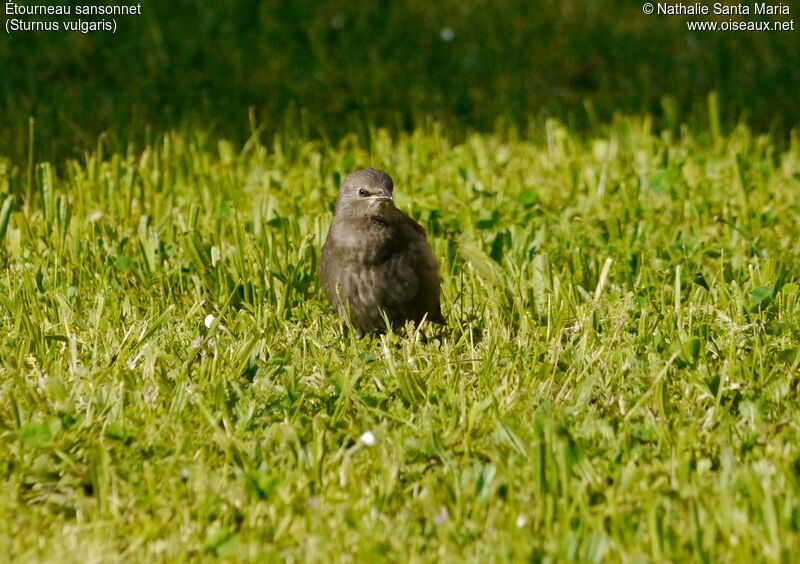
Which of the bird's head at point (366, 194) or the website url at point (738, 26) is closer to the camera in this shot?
the bird's head at point (366, 194)

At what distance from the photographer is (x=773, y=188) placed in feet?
22.6

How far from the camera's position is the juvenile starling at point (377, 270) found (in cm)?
516

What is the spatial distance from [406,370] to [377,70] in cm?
430

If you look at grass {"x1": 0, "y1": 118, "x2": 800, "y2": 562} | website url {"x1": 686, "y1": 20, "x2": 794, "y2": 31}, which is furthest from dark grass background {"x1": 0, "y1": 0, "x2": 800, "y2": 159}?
grass {"x1": 0, "y1": 118, "x2": 800, "y2": 562}

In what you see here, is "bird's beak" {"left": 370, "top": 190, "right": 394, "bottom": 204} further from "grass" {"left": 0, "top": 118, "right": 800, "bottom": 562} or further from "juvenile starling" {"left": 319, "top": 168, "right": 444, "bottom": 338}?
"grass" {"left": 0, "top": 118, "right": 800, "bottom": 562}

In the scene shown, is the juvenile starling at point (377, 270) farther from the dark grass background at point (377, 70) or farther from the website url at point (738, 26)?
the website url at point (738, 26)

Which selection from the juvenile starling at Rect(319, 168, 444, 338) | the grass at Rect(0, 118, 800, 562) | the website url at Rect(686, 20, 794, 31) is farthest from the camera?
the website url at Rect(686, 20, 794, 31)

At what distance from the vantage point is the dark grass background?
307 inches

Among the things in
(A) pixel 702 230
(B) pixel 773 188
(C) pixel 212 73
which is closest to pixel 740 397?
(A) pixel 702 230

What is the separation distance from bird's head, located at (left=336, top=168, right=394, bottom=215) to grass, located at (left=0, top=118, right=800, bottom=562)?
1.35ft

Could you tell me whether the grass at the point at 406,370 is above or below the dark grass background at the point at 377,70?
below

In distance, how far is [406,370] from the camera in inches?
178

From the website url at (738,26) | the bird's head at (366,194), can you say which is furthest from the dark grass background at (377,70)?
the bird's head at (366,194)

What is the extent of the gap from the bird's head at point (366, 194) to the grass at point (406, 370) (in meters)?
0.41
